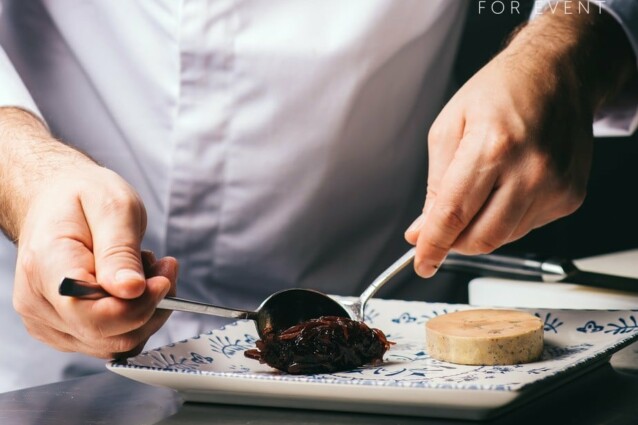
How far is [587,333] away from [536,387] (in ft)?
1.02

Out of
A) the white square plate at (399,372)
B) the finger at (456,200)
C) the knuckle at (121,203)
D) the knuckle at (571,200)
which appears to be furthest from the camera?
the knuckle at (571,200)

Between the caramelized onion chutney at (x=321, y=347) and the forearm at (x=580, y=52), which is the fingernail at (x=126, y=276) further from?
the forearm at (x=580, y=52)

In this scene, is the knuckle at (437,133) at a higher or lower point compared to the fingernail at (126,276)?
higher

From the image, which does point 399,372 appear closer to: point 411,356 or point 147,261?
point 411,356

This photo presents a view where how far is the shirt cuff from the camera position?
1365 millimetres

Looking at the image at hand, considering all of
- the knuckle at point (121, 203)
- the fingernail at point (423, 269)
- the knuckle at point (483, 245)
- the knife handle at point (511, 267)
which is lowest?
the knife handle at point (511, 267)

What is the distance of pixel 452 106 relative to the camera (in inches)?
46.9

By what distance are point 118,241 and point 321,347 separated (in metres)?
0.27

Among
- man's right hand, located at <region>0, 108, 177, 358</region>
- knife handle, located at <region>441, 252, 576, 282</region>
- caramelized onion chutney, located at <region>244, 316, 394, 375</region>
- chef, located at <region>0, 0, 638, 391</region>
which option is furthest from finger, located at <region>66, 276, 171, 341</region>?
knife handle, located at <region>441, 252, 576, 282</region>

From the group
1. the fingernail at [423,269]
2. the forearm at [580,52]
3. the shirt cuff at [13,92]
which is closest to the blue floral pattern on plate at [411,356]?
the fingernail at [423,269]

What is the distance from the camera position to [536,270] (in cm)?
147

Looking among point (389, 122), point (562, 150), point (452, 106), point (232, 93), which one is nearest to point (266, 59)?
point (232, 93)

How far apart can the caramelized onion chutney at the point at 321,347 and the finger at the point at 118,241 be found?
0.68ft

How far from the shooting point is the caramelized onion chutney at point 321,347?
106 cm
